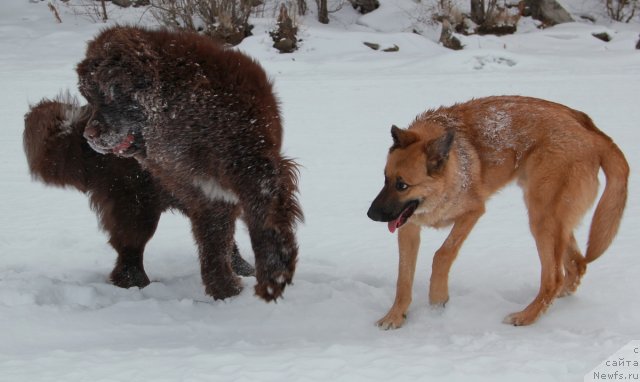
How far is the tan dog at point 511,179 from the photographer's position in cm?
405

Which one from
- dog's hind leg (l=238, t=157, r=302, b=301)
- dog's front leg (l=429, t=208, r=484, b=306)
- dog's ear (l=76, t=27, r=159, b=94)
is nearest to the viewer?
dog's hind leg (l=238, t=157, r=302, b=301)

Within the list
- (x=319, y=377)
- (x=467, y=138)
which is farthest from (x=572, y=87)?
(x=319, y=377)

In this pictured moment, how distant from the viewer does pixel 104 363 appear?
325 centimetres

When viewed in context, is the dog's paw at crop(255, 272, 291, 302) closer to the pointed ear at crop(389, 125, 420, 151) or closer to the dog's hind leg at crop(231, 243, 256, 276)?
the pointed ear at crop(389, 125, 420, 151)

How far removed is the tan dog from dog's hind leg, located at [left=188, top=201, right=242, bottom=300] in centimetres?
93

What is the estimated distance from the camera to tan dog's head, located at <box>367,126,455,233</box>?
4.07 meters

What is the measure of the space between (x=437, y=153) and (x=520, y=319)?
44.6 inches

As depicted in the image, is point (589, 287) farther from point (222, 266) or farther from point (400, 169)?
point (222, 266)

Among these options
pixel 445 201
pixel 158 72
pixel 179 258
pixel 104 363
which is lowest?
pixel 179 258

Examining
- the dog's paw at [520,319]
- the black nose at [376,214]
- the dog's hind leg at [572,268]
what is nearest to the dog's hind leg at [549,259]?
the dog's paw at [520,319]

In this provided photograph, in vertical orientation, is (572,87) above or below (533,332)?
below

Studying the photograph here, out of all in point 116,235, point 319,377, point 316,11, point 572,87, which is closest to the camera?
point 319,377

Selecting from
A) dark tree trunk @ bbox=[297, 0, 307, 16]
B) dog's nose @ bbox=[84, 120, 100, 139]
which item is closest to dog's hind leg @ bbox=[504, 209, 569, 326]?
dog's nose @ bbox=[84, 120, 100, 139]

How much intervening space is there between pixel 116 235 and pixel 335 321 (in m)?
1.75
